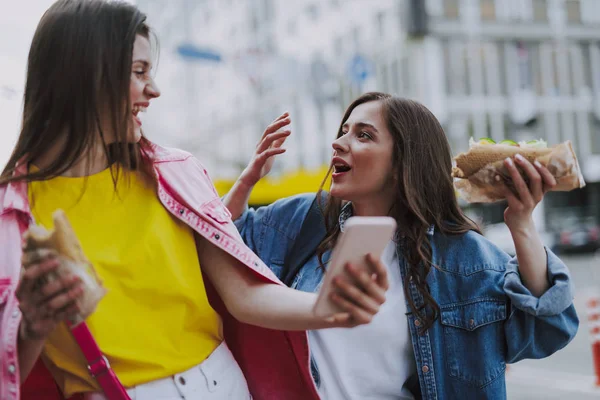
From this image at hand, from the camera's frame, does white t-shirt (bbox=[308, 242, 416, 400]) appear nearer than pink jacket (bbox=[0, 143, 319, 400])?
No

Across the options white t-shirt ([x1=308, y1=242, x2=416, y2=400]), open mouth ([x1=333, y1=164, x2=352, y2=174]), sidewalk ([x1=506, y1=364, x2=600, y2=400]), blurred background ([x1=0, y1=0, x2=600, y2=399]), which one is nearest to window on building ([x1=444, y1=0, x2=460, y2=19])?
blurred background ([x1=0, y1=0, x2=600, y2=399])

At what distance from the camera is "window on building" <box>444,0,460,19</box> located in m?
29.5

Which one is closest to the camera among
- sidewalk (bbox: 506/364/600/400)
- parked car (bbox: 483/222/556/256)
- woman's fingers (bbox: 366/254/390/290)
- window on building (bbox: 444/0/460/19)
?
woman's fingers (bbox: 366/254/390/290)

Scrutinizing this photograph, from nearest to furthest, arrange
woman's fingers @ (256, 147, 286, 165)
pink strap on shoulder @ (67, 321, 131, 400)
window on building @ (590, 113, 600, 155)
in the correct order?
pink strap on shoulder @ (67, 321, 131, 400) < woman's fingers @ (256, 147, 286, 165) < window on building @ (590, 113, 600, 155)

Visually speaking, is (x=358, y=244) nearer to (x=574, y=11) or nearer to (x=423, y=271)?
(x=423, y=271)

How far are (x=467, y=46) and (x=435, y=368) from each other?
29.3 meters

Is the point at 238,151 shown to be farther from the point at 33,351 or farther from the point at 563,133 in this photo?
the point at 33,351

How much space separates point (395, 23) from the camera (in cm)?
2888

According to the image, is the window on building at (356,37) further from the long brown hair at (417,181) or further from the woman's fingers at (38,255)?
the woman's fingers at (38,255)

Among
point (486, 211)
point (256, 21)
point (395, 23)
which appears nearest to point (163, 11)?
point (256, 21)

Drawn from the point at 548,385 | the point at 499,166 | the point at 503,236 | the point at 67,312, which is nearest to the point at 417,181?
the point at 499,166

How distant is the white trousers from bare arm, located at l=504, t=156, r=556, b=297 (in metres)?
0.92

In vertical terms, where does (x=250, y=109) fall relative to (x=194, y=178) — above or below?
below

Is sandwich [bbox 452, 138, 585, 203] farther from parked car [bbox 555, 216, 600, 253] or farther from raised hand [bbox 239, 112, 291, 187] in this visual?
parked car [bbox 555, 216, 600, 253]
